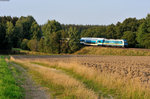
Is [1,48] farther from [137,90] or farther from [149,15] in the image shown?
[137,90]

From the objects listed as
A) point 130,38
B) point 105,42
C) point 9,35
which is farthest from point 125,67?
point 9,35


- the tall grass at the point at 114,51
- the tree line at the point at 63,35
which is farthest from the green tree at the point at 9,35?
the tall grass at the point at 114,51

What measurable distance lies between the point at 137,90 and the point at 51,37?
252 feet

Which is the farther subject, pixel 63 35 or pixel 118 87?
pixel 63 35

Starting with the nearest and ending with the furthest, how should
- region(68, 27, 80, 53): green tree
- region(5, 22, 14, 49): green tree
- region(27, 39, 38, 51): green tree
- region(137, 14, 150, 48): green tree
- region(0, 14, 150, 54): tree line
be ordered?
1. region(137, 14, 150, 48): green tree
2. region(0, 14, 150, 54): tree line
3. region(68, 27, 80, 53): green tree
4. region(27, 39, 38, 51): green tree
5. region(5, 22, 14, 49): green tree

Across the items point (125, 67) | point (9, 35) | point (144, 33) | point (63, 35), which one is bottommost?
point (125, 67)

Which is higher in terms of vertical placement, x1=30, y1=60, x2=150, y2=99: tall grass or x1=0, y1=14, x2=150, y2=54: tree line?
x1=0, y1=14, x2=150, y2=54: tree line

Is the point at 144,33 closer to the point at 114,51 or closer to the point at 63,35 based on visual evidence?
the point at 114,51

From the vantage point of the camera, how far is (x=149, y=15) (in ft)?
241

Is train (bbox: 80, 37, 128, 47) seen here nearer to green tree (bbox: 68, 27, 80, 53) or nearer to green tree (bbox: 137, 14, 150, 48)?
green tree (bbox: 68, 27, 80, 53)

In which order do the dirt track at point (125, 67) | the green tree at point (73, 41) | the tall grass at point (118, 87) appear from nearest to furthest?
the tall grass at point (118, 87) → the dirt track at point (125, 67) → the green tree at point (73, 41)

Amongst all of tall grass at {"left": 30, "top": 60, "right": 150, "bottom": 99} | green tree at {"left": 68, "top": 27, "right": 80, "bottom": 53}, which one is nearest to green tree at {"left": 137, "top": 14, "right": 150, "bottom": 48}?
green tree at {"left": 68, "top": 27, "right": 80, "bottom": 53}

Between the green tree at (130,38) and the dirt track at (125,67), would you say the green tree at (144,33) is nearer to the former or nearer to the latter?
the green tree at (130,38)

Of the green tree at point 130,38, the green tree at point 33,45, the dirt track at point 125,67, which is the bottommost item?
the dirt track at point 125,67
